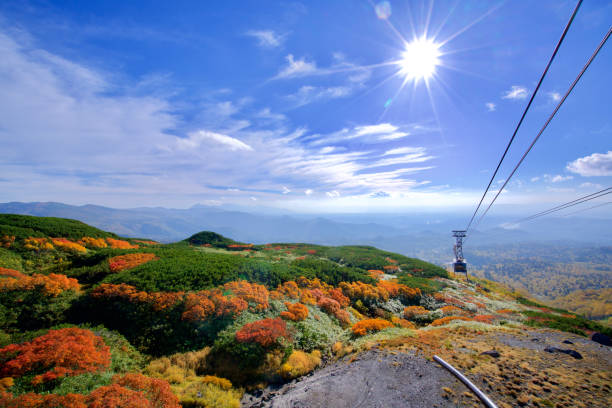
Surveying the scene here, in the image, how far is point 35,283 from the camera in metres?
12.3

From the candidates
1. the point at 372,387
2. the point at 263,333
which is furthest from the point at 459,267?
the point at 263,333

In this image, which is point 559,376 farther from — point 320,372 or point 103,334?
A: point 103,334

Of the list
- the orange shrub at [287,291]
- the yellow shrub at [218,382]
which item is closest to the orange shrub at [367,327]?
the orange shrub at [287,291]

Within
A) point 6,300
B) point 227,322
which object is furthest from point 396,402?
point 6,300

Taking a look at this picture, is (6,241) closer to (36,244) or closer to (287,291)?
(36,244)

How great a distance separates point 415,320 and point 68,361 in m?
23.3

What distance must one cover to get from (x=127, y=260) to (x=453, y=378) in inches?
927

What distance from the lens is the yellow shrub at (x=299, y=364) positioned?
423 inches

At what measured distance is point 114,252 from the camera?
19953mm

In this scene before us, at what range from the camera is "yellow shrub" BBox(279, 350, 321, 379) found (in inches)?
423

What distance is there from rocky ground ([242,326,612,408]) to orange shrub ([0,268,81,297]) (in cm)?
1295

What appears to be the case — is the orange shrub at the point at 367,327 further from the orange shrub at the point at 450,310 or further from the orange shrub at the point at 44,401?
the orange shrub at the point at 44,401

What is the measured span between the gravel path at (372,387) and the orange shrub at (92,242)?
24238 mm

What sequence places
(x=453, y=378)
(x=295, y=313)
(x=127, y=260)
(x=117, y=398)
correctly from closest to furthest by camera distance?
(x=117, y=398) → (x=453, y=378) → (x=295, y=313) → (x=127, y=260)
